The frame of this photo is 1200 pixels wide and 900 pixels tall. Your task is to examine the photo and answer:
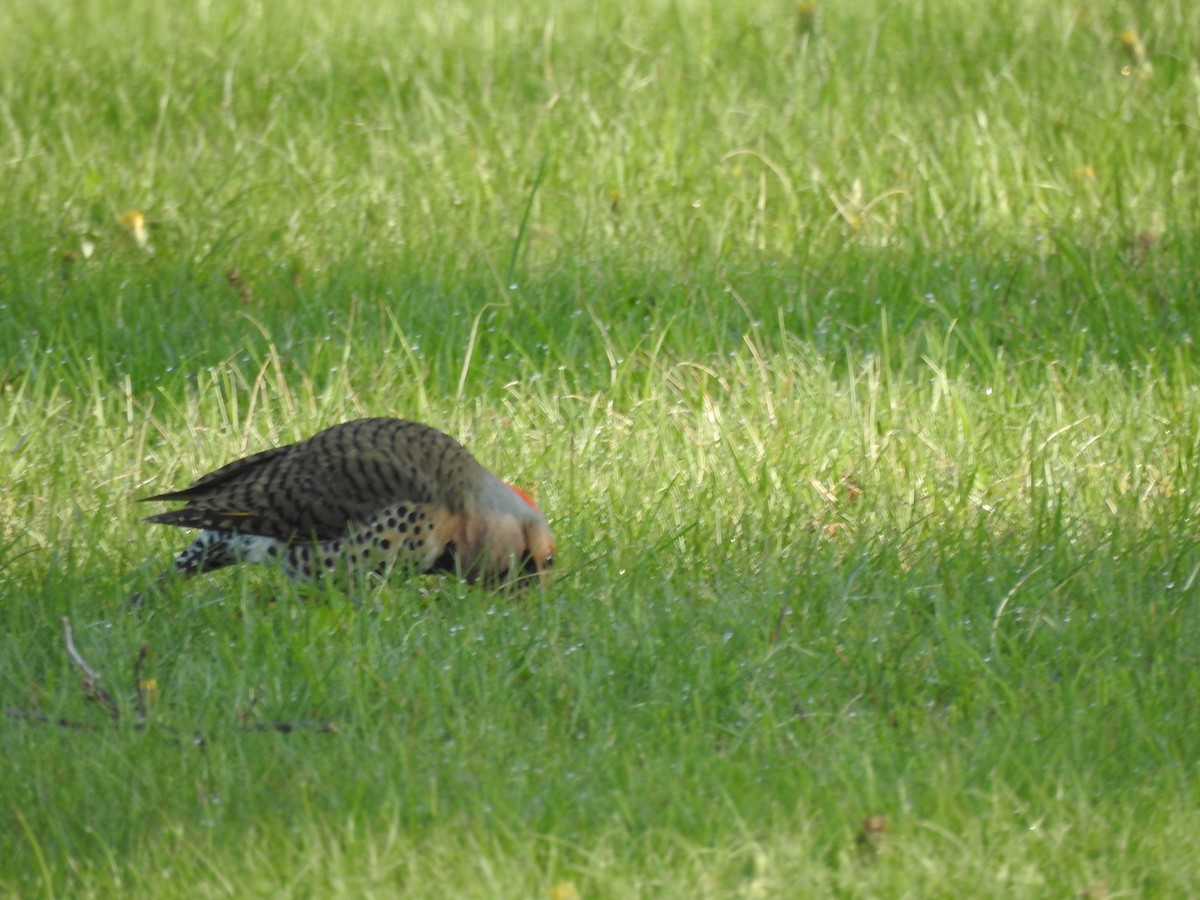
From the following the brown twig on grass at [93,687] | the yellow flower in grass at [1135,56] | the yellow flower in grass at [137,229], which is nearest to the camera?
the brown twig on grass at [93,687]

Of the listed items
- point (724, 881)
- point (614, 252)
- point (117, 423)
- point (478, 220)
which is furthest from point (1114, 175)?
point (724, 881)

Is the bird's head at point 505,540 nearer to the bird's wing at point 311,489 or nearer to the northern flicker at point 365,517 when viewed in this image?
the northern flicker at point 365,517

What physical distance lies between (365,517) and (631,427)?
1153 millimetres

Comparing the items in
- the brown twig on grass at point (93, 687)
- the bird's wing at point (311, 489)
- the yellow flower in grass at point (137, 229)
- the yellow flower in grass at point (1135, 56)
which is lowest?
the brown twig on grass at point (93, 687)

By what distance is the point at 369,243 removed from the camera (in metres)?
6.66

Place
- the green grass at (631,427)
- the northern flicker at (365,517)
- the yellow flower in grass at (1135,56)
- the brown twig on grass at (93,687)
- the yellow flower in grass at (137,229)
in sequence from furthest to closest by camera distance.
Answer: the yellow flower in grass at (1135,56), the yellow flower in grass at (137,229), the northern flicker at (365,517), the brown twig on grass at (93,687), the green grass at (631,427)

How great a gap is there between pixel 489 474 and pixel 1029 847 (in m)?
2.00

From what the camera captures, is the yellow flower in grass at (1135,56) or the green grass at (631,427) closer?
the green grass at (631,427)

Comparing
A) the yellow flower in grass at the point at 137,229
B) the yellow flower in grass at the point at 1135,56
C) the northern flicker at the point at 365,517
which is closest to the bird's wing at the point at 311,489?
the northern flicker at the point at 365,517

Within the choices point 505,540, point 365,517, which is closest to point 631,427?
point 505,540

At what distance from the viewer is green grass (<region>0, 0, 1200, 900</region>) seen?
10.7 ft

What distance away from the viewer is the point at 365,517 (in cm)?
454

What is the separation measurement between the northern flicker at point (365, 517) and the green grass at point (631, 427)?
0.40 ft

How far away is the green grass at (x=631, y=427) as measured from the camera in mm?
3271
